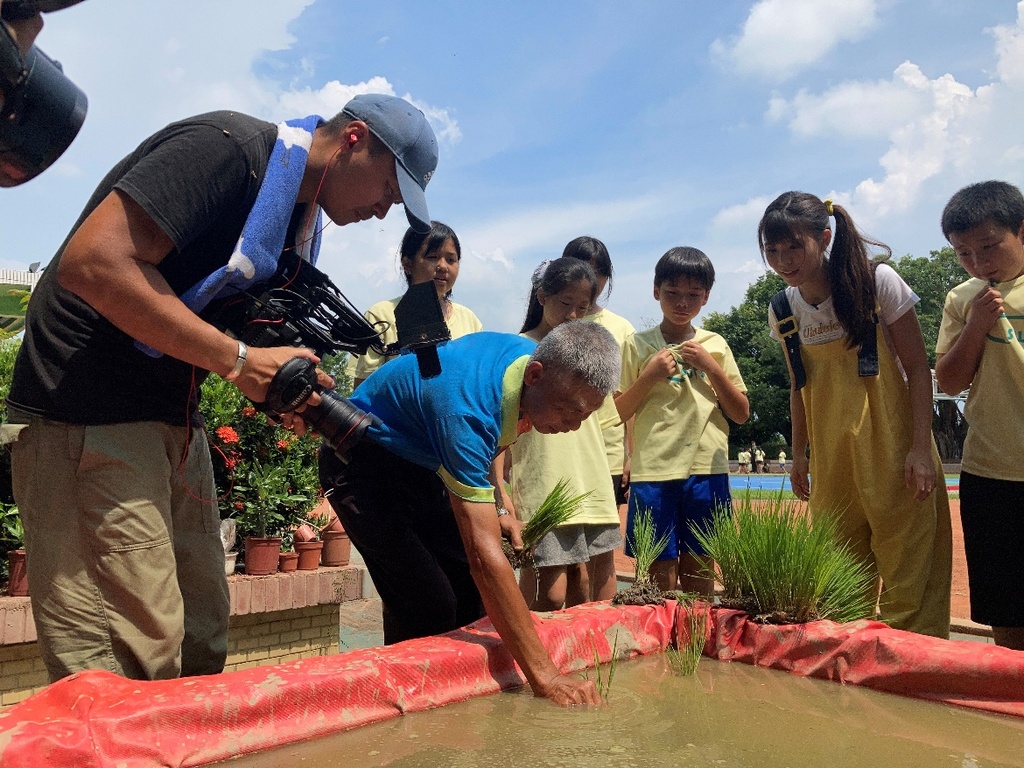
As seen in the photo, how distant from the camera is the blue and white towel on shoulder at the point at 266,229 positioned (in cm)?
199

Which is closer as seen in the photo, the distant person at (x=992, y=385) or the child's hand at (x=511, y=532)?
the distant person at (x=992, y=385)

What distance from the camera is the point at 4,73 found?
137 centimetres

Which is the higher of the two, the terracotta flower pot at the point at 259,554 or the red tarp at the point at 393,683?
the terracotta flower pot at the point at 259,554

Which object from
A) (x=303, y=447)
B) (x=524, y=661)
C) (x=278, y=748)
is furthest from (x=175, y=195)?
(x=303, y=447)

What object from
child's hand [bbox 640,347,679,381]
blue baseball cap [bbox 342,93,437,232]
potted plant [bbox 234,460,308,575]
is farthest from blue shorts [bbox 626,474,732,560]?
blue baseball cap [bbox 342,93,437,232]

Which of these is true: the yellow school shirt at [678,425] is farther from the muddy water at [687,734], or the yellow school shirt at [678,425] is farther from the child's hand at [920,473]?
the muddy water at [687,734]

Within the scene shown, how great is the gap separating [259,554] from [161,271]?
2.50 meters

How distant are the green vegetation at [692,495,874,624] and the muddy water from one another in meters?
0.35

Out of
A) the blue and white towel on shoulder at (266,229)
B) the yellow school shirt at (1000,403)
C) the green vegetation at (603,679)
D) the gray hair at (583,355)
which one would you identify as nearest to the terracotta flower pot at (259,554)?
the green vegetation at (603,679)

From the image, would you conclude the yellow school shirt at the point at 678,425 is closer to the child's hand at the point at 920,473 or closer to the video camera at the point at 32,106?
the child's hand at the point at 920,473

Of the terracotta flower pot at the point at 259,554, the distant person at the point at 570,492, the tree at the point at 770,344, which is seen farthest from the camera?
the tree at the point at 770,344

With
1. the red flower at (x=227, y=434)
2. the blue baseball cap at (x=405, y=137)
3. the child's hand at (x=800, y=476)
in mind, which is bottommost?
the child's hand at (x=800, y=476)

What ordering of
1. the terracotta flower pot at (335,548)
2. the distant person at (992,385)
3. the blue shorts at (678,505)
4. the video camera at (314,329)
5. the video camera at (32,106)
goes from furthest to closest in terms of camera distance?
the terracotta flower pot at (335,548), the blue shorts at (678,505), the distant person at (992,385), the video camera at (314,329), the video camera at (32,106)

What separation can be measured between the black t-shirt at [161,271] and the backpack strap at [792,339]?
225 centimetres
